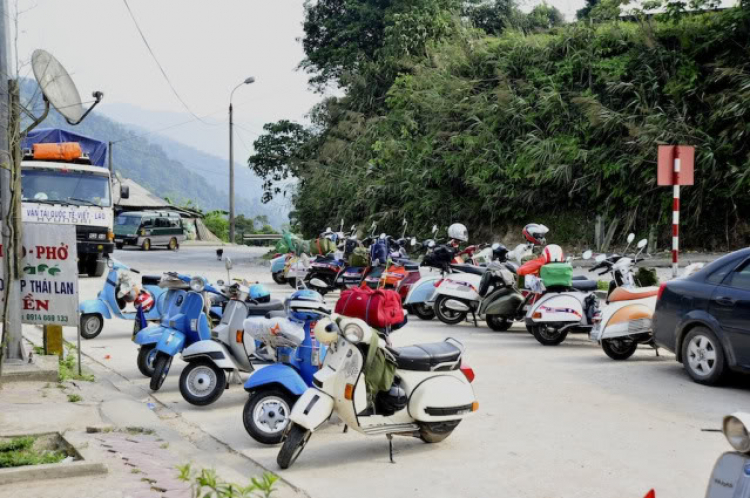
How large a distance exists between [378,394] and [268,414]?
2.90ft

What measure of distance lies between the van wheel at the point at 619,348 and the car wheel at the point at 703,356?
53.4 inches

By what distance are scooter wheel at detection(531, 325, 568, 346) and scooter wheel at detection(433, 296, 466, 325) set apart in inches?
88.9

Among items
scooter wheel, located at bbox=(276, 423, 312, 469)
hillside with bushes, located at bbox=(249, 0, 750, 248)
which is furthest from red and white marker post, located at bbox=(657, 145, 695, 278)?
scooter wheel, located at bbox=(276, 423, 312, 469)

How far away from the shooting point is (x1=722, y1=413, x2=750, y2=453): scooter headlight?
335 centimetres

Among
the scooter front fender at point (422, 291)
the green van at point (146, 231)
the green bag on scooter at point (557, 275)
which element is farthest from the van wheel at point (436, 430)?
the green van at point (146, 231)

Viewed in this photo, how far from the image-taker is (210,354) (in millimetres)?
7734

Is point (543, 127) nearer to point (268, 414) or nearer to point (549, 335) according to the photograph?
point (549, 335)

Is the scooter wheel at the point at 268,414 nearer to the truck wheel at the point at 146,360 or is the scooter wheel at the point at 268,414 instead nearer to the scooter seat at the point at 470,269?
the truck wheel at the point at 146,360

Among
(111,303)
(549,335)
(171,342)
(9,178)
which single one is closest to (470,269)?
(549,335)

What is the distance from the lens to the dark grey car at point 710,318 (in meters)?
8.15

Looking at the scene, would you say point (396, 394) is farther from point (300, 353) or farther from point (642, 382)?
point (642, 382)

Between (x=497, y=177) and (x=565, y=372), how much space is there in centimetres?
1533

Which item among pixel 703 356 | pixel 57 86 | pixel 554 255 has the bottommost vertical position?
pixel 703 356

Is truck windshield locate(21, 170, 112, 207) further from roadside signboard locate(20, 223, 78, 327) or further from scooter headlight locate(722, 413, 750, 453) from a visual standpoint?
scooter headlight locate(722, 413, 750, 453)
